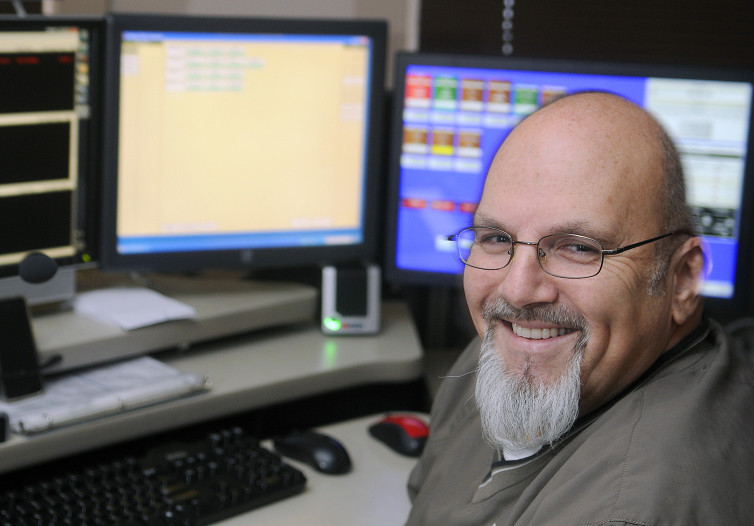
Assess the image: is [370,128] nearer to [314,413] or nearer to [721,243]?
[314,413]

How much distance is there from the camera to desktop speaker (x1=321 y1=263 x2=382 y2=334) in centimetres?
181

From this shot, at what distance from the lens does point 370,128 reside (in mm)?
1827

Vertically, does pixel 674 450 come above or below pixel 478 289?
below

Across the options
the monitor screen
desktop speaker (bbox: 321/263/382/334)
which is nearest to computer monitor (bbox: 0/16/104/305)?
the monitor screen

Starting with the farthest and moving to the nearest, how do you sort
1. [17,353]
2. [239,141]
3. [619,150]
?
[239,141] < [17,353] < [619,150]

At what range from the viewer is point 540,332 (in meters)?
1.07

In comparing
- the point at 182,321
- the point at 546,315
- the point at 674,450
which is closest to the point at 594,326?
the point at 546,315

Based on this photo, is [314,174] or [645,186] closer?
[645,186]

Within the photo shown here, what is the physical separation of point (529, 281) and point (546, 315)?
41 millimetres

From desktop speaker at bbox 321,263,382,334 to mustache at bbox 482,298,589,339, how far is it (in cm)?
73

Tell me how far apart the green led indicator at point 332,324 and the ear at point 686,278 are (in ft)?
2.80

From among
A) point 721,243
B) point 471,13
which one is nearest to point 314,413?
point 721,243

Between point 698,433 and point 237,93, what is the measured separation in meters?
1.07

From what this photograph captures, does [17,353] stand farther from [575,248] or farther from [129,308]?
[575,248]
